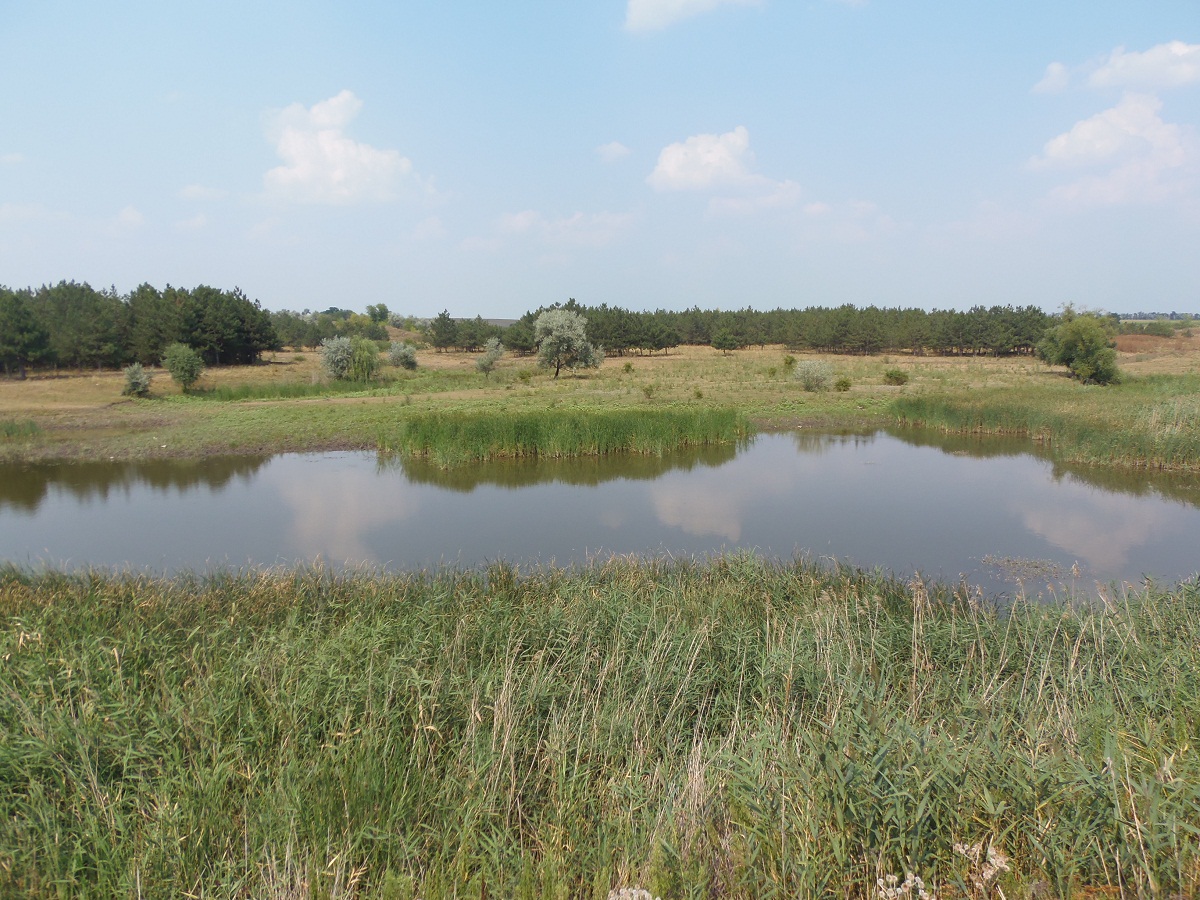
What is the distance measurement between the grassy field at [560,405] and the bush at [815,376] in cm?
83

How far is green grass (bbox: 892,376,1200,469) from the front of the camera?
14.9 metres

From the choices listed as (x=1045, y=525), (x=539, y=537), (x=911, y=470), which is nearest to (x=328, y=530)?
(x=539, y=537)

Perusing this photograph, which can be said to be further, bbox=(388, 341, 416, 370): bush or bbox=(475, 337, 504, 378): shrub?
bbox=(388, 341, 416, 370): bush

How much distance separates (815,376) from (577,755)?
94.6 feet

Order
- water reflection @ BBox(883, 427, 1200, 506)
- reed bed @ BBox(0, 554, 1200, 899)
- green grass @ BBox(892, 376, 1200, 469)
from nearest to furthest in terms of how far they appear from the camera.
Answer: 1. reed bed @ BBox(0, 554, 1200, 899)
2. water reflection @ BBox(883, 427, 1200, 506)
3. green grass @ BBox(892, 376, 1200, 469)

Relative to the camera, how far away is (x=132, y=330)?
38812 mm

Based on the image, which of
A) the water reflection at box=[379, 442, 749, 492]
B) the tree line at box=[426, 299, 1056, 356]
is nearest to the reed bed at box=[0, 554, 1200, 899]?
the water reflection at box=[379, 442, 749, 492]

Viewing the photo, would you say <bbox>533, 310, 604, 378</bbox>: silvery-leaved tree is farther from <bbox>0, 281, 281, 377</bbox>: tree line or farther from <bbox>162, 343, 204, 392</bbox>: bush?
<bbox>0, 281, 281, 377</bbox>: tree line

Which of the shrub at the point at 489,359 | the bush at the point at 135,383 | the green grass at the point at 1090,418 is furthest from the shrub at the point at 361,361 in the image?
the green grass at the point at 1090,418

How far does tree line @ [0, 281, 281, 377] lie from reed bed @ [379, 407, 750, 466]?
26356mm

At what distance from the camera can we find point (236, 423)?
69.3 feet

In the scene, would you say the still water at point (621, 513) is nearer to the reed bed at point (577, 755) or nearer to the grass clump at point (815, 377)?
the reed bed at point (577, 755)

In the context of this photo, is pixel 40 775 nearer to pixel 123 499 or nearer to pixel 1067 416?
pixel 123 499

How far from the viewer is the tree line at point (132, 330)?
3456 centimetres
